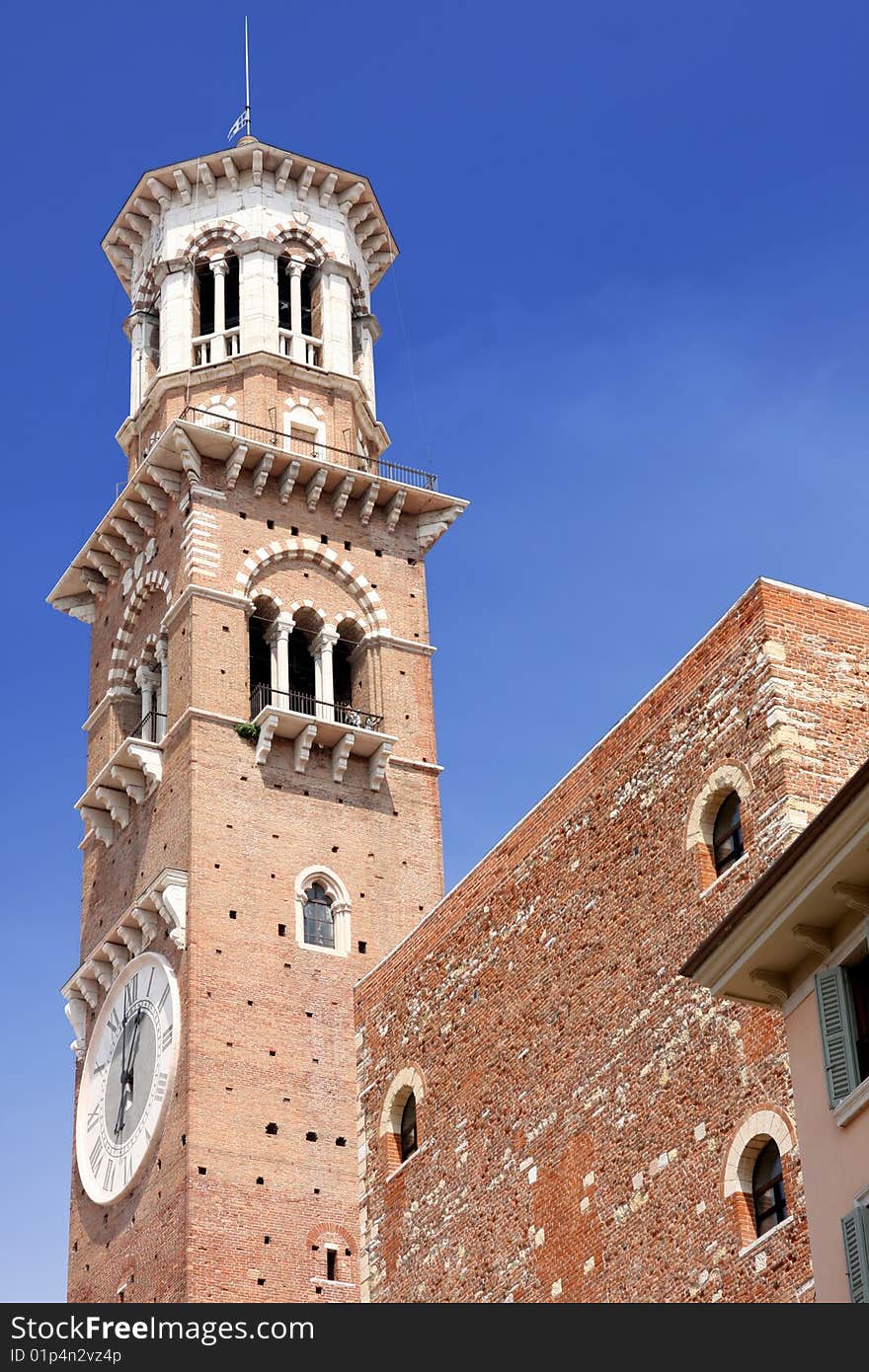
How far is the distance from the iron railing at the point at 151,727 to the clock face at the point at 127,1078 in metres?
4.16

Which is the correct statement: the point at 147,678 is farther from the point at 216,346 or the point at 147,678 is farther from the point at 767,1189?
the point at 767,1189

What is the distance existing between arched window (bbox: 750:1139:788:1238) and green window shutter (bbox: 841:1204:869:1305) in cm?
673

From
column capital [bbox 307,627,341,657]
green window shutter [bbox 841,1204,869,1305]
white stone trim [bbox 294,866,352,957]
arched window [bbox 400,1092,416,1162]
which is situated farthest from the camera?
column capital [bbox 307,627,341,657]

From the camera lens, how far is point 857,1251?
1745 centimetres

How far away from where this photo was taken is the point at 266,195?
46.1 m

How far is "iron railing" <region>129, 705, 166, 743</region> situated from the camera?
40.4 metres

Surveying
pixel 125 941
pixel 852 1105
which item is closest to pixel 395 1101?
pixel 125 941

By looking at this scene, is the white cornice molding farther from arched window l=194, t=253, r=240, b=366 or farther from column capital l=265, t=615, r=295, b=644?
arched window l=194, t=253, r=240, b=366

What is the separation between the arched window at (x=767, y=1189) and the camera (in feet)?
80.1

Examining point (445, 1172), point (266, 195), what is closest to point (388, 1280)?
point (445, 1172)

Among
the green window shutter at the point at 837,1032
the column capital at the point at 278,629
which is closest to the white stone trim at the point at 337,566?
the column capital at the point at 278,629

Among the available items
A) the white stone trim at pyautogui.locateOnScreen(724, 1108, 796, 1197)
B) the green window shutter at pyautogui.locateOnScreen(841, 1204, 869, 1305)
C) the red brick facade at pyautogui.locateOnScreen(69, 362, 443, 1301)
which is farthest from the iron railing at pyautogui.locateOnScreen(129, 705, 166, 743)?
the green window shutter at pyautogui.locateOnScreen(841, 1204, 869, 1305)

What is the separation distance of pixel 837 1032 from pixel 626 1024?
947 centimetres
